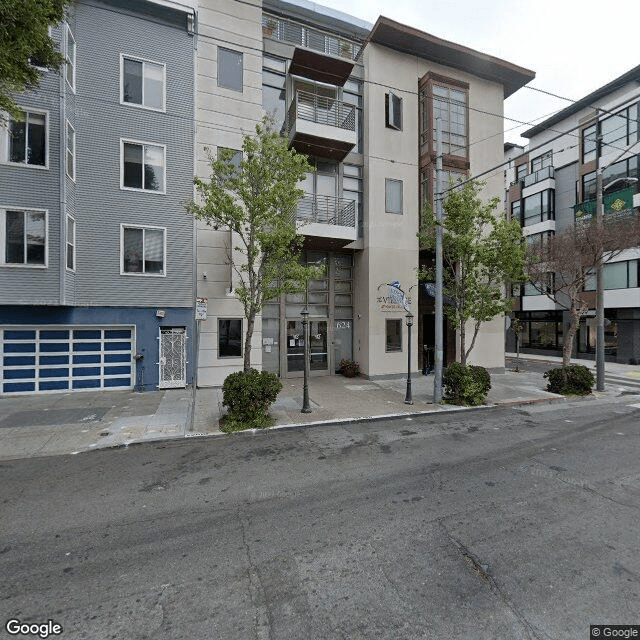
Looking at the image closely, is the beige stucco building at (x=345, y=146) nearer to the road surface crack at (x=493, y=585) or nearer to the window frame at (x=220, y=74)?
the window frame at (x=220, y=74)

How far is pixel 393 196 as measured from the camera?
16.0m

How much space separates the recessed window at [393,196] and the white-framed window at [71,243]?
1204cm

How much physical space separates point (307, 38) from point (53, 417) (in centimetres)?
1764

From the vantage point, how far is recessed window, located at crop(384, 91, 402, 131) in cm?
1568

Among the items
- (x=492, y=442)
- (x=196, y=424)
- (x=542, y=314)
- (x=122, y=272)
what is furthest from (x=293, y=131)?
(x=542, y=314)

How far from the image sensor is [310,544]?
13.3 ft

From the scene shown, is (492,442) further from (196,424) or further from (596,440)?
(196,424)

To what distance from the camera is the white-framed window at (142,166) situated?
12.6 meters

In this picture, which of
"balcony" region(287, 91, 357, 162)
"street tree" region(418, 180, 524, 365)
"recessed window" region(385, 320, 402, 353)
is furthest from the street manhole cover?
"balcony" region(287, 91, 357, 162)

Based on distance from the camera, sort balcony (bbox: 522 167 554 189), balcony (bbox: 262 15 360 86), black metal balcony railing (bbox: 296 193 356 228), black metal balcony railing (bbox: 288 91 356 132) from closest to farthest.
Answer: balcony (bbox: 262 15 360 86), black metal balcony railing (bbox: 288 91 356 132), black metal balcony railing (bbox: 296 193 356 228), balcony (bbox: 522 167 554 189)

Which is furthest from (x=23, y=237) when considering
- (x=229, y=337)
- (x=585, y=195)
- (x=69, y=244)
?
(x=585, y=195)

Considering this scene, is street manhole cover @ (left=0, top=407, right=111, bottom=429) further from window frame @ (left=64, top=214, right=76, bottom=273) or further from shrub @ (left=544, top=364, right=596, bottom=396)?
shrub @ (left=544, top=364, right=596, bottom=396)

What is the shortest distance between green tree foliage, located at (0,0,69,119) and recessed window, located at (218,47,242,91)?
7.03 m

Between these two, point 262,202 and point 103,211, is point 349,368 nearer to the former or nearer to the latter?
point 262,202
